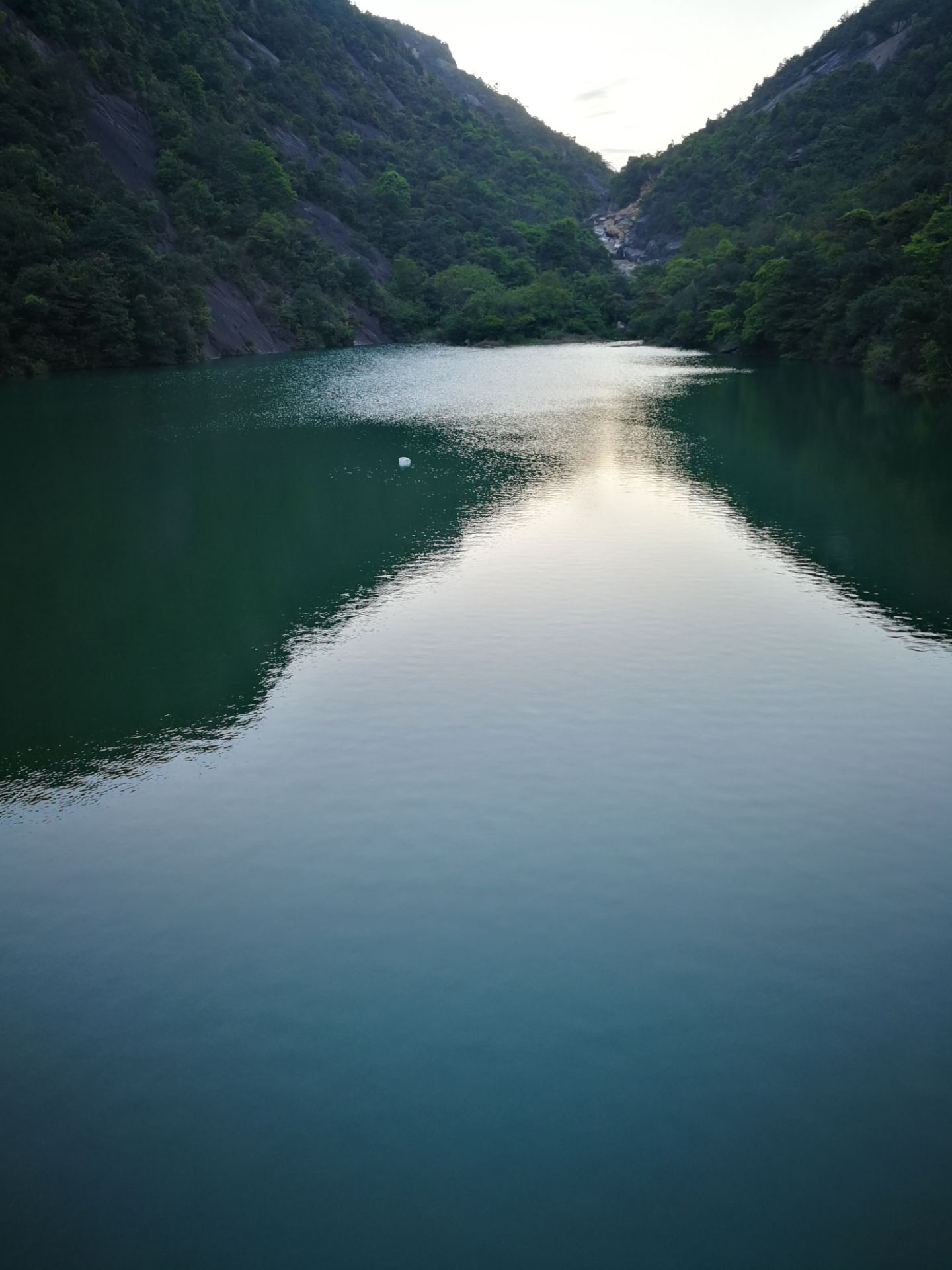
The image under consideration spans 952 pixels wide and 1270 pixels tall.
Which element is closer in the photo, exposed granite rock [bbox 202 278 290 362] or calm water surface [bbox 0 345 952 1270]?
calm water surface [bbox 0 345 952 1270]

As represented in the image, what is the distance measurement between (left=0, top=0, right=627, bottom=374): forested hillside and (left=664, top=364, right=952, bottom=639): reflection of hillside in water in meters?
33.4

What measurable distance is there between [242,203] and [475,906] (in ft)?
292

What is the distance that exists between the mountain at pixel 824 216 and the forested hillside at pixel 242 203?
16176 millimetres

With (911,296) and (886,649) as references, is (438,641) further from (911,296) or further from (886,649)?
(911,296)

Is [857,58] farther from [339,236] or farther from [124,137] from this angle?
Answer: [124,137]

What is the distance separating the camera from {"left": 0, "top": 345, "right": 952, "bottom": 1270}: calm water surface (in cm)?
521

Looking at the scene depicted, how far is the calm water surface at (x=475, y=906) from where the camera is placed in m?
5.21

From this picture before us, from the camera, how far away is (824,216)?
7625cm

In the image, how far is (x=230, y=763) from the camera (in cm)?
998

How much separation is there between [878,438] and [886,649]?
756 inches

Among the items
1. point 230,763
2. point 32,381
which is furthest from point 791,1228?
point 32,381

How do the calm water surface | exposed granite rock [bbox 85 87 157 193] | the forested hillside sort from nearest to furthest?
the calm water surface
the forested hillside
exposed granite rock [bbox 85 87 157 193]

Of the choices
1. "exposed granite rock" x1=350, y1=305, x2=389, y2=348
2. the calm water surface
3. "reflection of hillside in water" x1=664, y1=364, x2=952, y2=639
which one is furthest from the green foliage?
the calm water surface

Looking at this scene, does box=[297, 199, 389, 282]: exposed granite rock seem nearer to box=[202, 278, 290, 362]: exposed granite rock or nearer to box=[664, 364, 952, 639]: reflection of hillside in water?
box=[202, 278, 290, 362]: exposed granite rock
